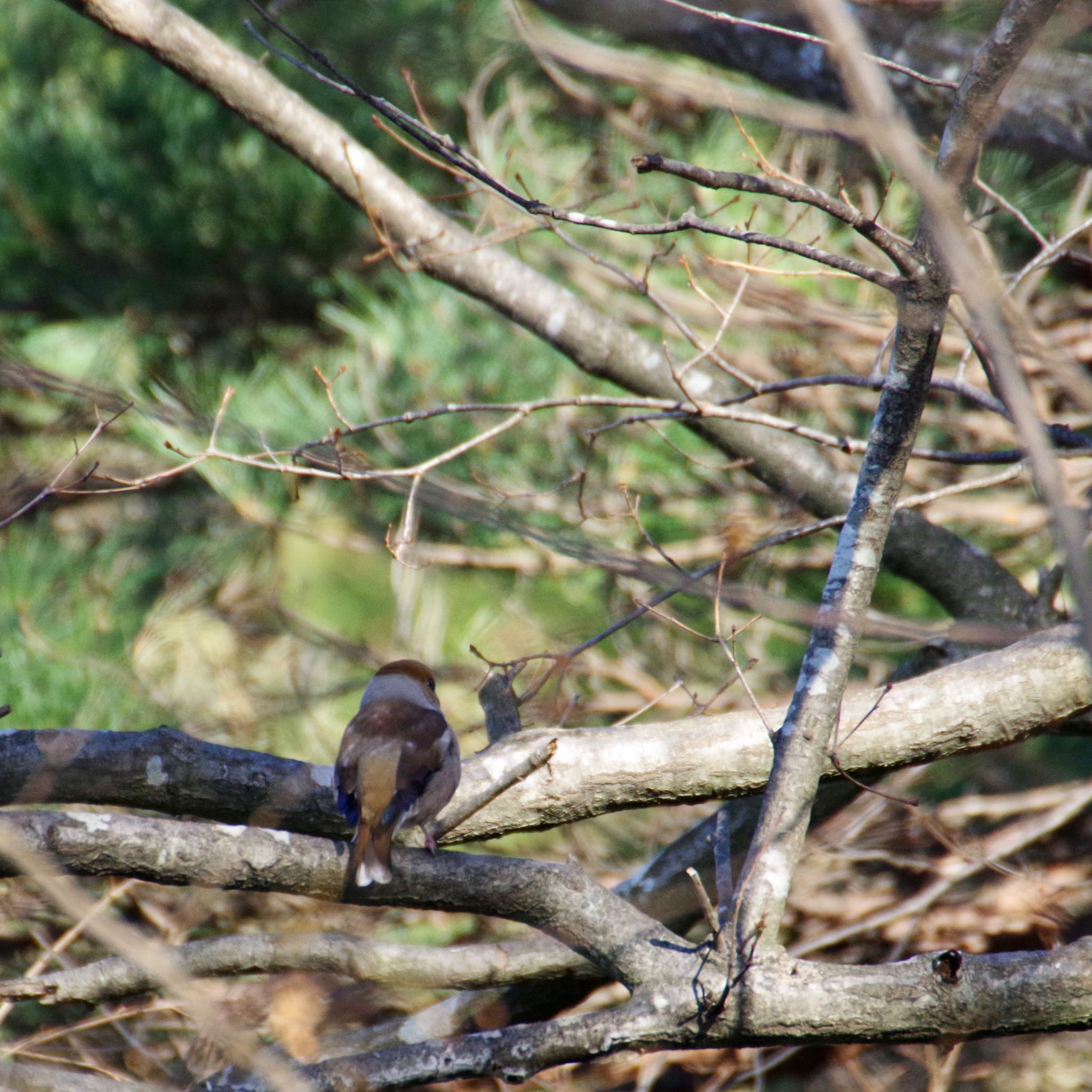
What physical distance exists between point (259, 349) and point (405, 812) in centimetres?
397

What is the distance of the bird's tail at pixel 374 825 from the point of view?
1637 mm

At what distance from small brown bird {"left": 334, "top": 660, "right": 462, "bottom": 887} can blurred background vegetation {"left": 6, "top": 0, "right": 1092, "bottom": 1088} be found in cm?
81

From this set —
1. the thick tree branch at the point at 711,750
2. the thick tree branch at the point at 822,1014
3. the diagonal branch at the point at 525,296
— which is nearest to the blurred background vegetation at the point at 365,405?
the diagonal branch at the point at 525,296

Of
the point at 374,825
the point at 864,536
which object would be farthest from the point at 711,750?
the point at 374,825

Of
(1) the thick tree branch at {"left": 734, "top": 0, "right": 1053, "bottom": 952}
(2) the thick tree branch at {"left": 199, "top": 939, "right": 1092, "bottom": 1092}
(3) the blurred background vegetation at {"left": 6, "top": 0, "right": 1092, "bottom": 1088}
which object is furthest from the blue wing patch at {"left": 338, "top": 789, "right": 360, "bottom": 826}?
(3) the blurred background vegetation at {"left": 6, "top": 0, "right": 1092, "bottom": 1088}

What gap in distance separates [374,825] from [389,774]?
20 centimetres

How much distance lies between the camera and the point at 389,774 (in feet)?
6.22

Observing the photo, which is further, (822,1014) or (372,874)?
(372,874)

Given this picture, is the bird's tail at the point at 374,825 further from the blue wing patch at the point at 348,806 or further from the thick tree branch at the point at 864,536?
the thick tree branch at the point at 864,536

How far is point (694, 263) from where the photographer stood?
4.10 m

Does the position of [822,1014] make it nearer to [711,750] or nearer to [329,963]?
[711,750]

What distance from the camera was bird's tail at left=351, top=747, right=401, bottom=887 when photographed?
5.37ft

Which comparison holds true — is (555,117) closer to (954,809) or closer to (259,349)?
(259,349)

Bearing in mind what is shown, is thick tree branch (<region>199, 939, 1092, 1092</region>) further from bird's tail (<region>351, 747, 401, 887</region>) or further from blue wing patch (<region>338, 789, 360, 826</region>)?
blue wing patch (<region>338, 789, 360, 826</region>)
